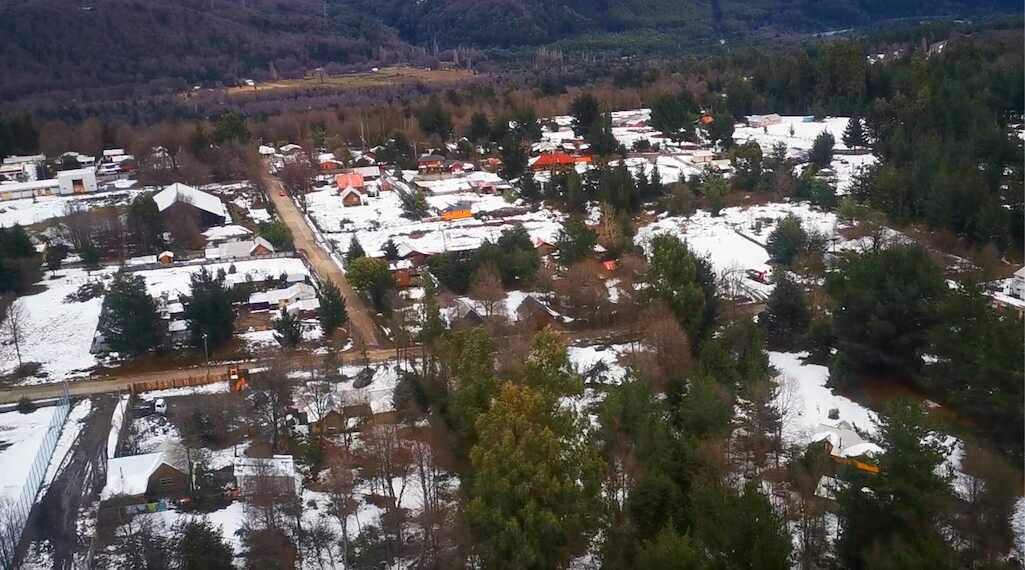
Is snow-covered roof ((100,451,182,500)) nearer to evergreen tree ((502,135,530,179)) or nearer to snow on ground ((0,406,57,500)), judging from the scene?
snow on ground ((0,406,57,500))

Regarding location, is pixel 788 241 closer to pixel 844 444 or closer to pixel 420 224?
pixel 844 444

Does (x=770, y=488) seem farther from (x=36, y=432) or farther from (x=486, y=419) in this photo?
(x=36, y=432)

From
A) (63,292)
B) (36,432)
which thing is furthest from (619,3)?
(36,432)

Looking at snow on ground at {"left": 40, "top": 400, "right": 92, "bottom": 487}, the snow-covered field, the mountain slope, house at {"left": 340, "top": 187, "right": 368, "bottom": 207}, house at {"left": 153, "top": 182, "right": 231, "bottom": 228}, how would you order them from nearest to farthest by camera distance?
snow on ground at {"left": 40, "top": 400, "right": 92, "bottom": 487} → the snow-covered field → house at {"left": 153, "top": 182, "right": 231, "bottom": 228} → house at {"left": 340, "top": 187, "right": 368, "bottom": 207} → the mountain slope

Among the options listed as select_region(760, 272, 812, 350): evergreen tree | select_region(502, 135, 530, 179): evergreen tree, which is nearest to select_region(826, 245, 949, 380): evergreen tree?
select_region(760, 272, 812, 350): evergreen tree

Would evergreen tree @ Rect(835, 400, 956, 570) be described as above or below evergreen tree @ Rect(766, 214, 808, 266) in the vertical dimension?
above

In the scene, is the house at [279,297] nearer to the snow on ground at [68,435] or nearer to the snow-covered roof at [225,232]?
the snow on ground at [68,435]
